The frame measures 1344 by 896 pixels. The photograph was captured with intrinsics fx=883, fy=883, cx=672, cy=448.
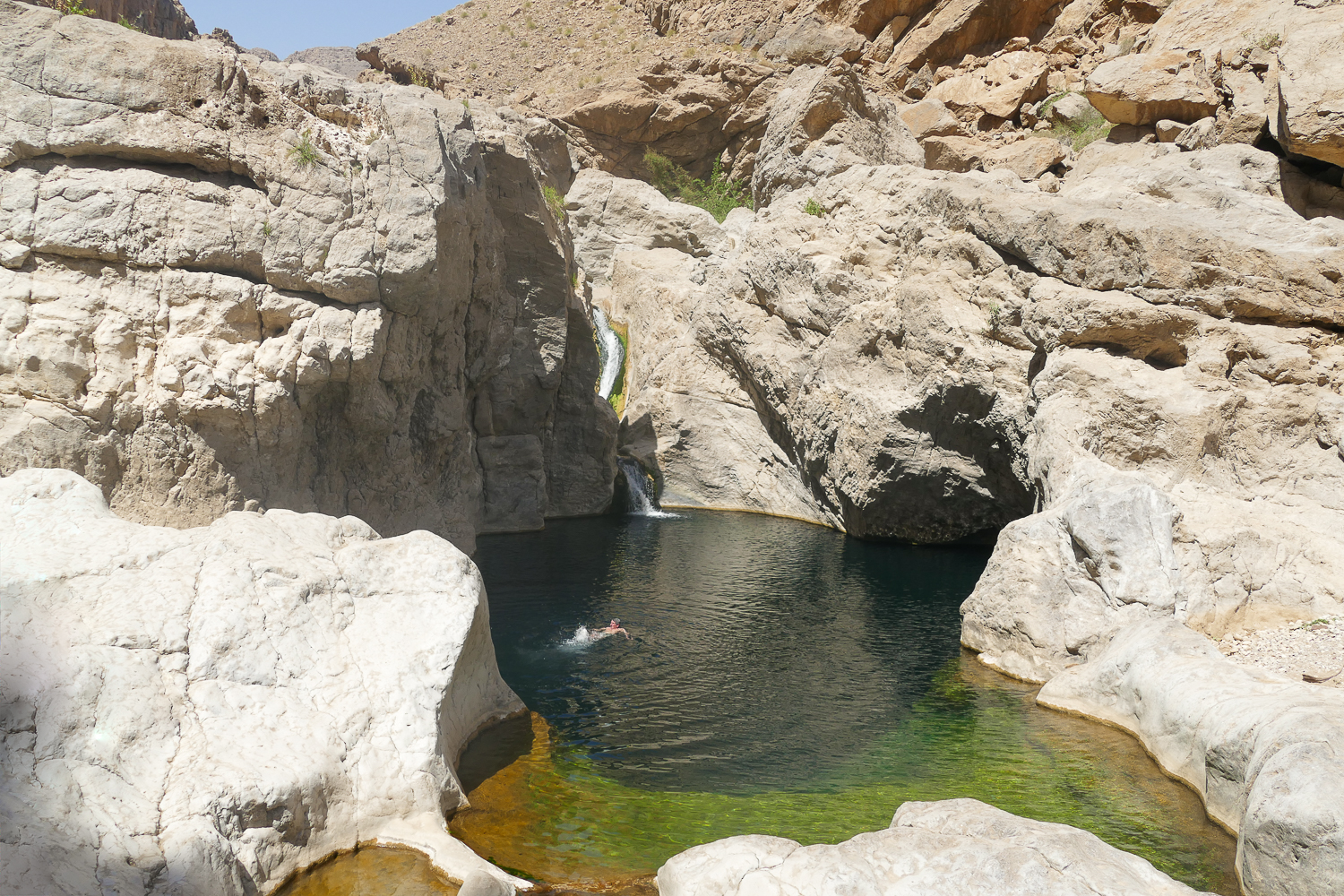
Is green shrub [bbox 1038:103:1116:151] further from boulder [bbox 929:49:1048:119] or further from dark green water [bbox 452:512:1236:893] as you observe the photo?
dark green water [bbox 452:512:1236:893]

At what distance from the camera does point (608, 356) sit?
3766 cm

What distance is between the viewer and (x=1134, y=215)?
1716cm

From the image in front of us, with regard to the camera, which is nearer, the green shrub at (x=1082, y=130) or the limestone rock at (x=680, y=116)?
the green shrub at (x=1082, y=130)

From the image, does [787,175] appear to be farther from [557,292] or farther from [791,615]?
[791,615]

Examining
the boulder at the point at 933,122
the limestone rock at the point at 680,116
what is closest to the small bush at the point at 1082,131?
the boulder at the point at 933,122

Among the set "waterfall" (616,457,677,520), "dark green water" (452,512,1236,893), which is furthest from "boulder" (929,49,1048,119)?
"dark green water" (452,512,1236,893)

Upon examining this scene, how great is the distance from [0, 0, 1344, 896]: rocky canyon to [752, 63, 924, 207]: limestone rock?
20 cm

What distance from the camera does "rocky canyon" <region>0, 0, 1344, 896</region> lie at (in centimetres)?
755

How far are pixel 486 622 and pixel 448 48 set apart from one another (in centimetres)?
6483

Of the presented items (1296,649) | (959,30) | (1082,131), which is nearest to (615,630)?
(1296,649)

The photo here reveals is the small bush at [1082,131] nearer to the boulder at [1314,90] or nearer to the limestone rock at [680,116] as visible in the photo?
the boulder at [1314,90]

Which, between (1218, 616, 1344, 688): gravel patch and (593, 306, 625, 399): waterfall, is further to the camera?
(593, 306, 625, 399): waterfall

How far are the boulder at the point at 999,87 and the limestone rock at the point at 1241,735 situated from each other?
3198 centimetres

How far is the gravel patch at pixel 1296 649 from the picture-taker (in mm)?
11156
